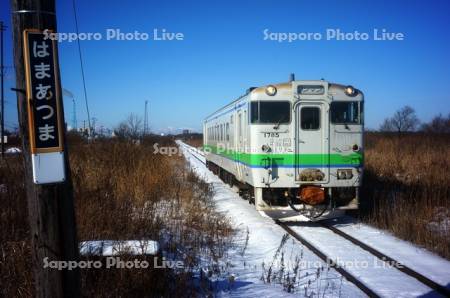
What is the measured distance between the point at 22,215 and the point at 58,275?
3268mm

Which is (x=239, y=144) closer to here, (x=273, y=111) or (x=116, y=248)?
(x=273, y=111)

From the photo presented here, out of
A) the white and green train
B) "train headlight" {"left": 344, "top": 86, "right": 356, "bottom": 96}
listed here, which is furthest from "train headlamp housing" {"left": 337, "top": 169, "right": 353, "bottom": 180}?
"train headlight" {"left": 344, "top": 86, "right": 356, "bottom": 96}

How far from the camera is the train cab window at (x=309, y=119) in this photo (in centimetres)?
982

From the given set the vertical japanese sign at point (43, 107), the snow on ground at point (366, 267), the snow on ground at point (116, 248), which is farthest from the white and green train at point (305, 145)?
the vertical japanese sign at point (43, 107)

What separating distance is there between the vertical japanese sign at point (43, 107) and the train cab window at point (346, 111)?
7.91 metres

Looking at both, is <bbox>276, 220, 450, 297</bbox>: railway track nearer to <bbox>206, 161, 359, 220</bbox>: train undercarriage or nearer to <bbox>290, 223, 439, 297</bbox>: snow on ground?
<bbox>290, 223, 439, 297</bbox>: snow on ground

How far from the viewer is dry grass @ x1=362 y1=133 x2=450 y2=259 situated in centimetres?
842

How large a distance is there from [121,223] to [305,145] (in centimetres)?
483

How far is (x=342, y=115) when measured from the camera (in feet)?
32.5

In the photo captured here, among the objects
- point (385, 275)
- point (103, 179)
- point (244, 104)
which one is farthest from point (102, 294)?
point (244, 104)

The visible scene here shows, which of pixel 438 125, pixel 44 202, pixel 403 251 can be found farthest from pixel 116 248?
pixel 438 125

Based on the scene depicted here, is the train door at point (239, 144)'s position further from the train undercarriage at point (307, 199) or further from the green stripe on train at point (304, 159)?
the train undercarriage at point (307, 199)

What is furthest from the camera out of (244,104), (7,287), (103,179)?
(244,104)

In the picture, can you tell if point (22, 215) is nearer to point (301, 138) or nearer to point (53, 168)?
point (53, 168)
